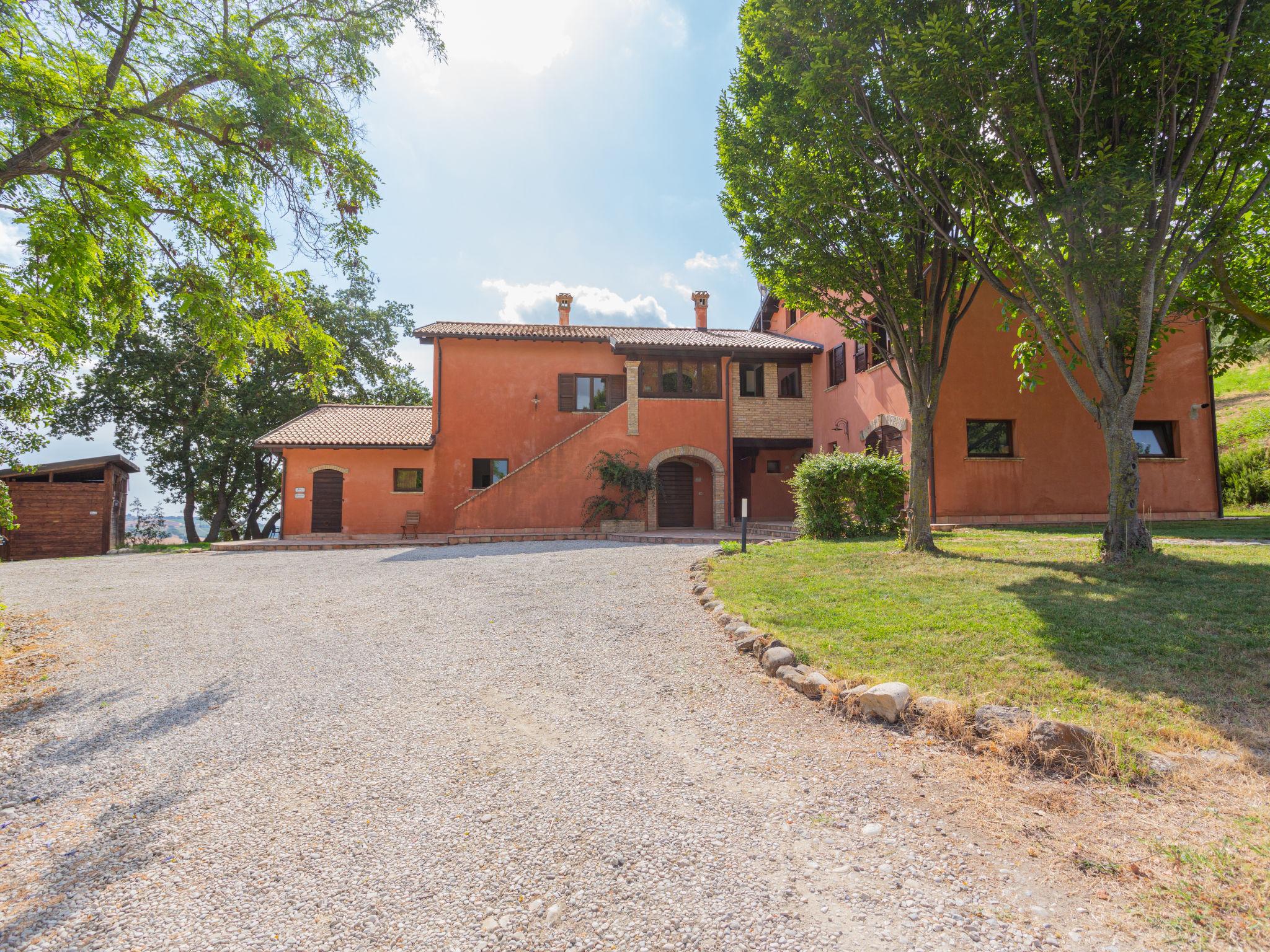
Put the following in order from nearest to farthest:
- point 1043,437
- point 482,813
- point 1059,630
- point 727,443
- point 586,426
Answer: point 482,813
point 1059,630
point 1043,437
point 586,426
point 727,443

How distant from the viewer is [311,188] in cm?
677

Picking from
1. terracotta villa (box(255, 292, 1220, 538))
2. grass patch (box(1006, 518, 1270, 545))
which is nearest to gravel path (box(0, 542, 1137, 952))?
grass patch (box(1006, 518, 1270, 545))

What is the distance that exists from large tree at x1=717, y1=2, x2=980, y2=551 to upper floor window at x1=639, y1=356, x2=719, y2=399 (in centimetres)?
898

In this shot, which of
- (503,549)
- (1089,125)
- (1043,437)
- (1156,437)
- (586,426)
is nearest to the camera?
(1089,125)

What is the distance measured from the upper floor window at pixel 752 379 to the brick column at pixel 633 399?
357 cm

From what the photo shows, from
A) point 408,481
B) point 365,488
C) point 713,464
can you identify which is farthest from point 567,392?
point 365,488

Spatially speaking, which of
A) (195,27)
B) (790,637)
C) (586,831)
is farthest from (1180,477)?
(195,27)

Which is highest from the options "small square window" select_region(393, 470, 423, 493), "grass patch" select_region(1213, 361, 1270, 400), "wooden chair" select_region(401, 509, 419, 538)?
"grass patch" select_region(1213, 361, 1270, 400)

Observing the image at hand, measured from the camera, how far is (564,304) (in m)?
22.5

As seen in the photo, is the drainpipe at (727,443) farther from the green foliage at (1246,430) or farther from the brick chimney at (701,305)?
the green foliage at (1246,430)

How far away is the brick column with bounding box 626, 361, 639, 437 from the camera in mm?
17828

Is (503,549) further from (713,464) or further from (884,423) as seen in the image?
(884,423)

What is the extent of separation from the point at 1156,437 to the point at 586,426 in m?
15.0

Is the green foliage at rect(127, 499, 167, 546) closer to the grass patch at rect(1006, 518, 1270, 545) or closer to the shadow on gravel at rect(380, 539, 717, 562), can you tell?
the shadow on gravel at rect(380, 539, 717, 562)
